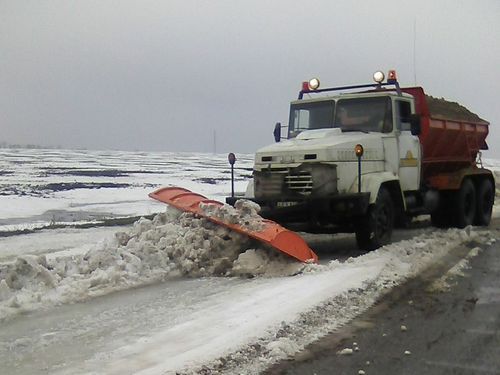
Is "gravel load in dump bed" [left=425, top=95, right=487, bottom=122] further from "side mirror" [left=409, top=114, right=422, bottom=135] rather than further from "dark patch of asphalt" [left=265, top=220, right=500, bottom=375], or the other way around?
"dark patch of asphalt" [left=265, top=220, right=500, bottom=375]

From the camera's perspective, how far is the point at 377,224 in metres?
8.77

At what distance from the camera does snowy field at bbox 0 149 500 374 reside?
14.2ft

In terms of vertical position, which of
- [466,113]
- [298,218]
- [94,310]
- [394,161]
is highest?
[466,113]

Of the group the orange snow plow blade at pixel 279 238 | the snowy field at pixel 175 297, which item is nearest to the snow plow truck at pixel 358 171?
the orange snow plow blade at pixel 279 238

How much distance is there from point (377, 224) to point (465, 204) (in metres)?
4.05

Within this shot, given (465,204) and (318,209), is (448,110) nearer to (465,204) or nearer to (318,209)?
(465,204)

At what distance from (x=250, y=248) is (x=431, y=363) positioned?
376cm

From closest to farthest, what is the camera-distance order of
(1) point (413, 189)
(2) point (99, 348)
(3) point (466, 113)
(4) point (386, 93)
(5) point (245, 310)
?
1. (2) point (99, 348)
2. (5) point (245, 310)
3. (4) point (386, 93)
4. (1) point (413, 189)
5. (3) point (466, 113)

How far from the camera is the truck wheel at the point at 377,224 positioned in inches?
336

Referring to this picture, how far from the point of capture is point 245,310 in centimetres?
543

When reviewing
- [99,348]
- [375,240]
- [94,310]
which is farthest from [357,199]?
[99,348]

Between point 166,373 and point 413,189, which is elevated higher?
point 413,189

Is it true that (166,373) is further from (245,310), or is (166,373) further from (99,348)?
(245,310)

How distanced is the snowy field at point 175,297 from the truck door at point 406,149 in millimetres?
1090
